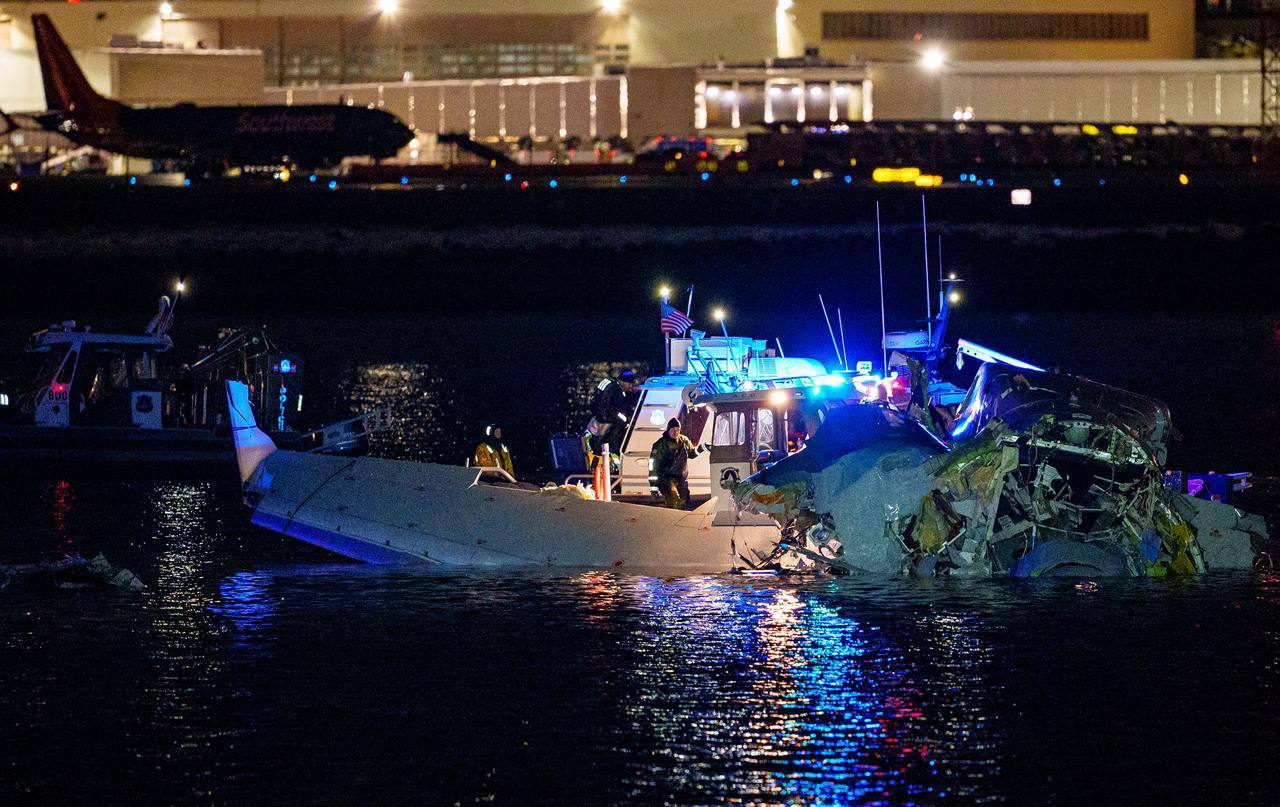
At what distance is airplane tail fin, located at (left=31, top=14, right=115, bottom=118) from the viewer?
276 feet

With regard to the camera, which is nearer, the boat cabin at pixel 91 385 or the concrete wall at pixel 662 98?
the boat cabin at pixel 91 385

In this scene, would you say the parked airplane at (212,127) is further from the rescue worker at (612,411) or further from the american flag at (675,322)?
the american flag at (675,322)

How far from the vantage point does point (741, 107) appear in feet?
308

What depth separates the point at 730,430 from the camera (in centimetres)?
2166

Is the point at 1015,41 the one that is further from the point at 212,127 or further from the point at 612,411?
the point at 612,411

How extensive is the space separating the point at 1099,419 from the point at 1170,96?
79214 millimetres

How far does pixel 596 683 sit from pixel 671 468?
537 cm

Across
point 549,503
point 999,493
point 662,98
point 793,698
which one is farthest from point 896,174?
point 793,698

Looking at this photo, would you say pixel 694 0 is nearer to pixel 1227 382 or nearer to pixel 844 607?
pixel 1227 382

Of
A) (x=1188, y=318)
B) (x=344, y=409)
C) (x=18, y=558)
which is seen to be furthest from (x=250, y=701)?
(x=1188, y=318)

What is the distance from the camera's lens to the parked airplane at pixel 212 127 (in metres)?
82.6

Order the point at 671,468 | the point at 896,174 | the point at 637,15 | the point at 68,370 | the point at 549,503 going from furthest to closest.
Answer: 1. the point at 637,15
2. the point at 896,174
3. the point at 68,370
4. the point at 671,468
5. the point at 549,503

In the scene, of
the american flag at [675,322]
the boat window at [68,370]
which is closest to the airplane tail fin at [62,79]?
the boat window at [68,370]

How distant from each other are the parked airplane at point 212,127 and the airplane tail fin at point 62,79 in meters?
0.05
